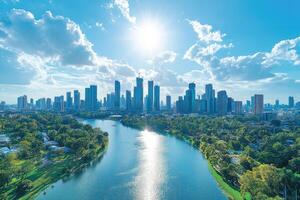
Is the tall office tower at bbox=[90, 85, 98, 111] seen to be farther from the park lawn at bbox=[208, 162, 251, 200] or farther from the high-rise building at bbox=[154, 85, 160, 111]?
the park lawn at bbox=[208, 162, 251, 200]

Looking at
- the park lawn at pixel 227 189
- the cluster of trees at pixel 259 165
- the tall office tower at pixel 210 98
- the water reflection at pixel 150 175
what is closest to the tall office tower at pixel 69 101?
the tall office tower at pixel 210 98

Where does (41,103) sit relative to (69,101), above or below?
below

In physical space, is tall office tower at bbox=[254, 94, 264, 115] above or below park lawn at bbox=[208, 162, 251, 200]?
above

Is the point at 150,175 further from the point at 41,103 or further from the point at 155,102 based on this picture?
the point at 41,103

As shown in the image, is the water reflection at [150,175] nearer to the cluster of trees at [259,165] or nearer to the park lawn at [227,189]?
the park lawn at [227,189]

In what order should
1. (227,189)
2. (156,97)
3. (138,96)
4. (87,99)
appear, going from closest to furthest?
(227,189)
(138,96)
(156,97)
(87,99)

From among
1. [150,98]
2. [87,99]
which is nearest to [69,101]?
[87,99]

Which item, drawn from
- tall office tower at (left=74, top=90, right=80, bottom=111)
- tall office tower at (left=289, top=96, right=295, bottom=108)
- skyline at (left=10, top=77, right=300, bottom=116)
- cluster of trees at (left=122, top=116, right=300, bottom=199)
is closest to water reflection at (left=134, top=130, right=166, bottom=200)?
cluster of trees at (left=122, top=116, right=300, bottom=199)

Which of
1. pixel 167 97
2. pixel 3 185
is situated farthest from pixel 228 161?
pixel 167 97
